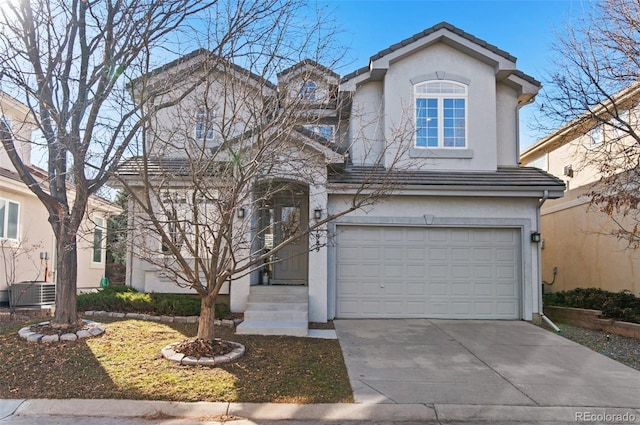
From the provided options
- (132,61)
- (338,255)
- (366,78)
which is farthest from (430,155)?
(132,61)

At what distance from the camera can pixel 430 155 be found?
12.2 metres

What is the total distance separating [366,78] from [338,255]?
5.19m

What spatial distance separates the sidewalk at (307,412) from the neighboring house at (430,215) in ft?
16.4

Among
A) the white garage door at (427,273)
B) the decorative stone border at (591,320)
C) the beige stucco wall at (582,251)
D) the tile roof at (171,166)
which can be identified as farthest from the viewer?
the beige stucco wall at (582,251)

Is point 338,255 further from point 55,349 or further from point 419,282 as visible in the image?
point 55,349

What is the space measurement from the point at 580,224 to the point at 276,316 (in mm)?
11625

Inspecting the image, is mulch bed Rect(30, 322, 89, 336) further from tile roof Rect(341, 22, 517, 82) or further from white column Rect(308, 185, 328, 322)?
tile roof Rect(341, 22, 517, 82)

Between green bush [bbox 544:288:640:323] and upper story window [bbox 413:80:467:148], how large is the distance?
17.9ft

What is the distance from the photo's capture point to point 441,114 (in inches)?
488

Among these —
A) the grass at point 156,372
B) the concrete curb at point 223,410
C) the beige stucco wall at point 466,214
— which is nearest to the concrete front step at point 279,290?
the beige stucco wall at point 466,214

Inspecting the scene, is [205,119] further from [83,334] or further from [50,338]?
[50,338]

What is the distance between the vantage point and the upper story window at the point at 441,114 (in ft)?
40.5

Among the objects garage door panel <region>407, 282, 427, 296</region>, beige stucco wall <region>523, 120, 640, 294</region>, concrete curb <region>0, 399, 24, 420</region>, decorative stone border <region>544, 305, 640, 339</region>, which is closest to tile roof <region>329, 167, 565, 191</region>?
beige stucco wall <region>523, 120, 640, 294</region>

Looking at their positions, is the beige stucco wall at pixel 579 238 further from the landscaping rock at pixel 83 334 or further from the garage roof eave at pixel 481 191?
the landscaping rock at pixel 83 334
